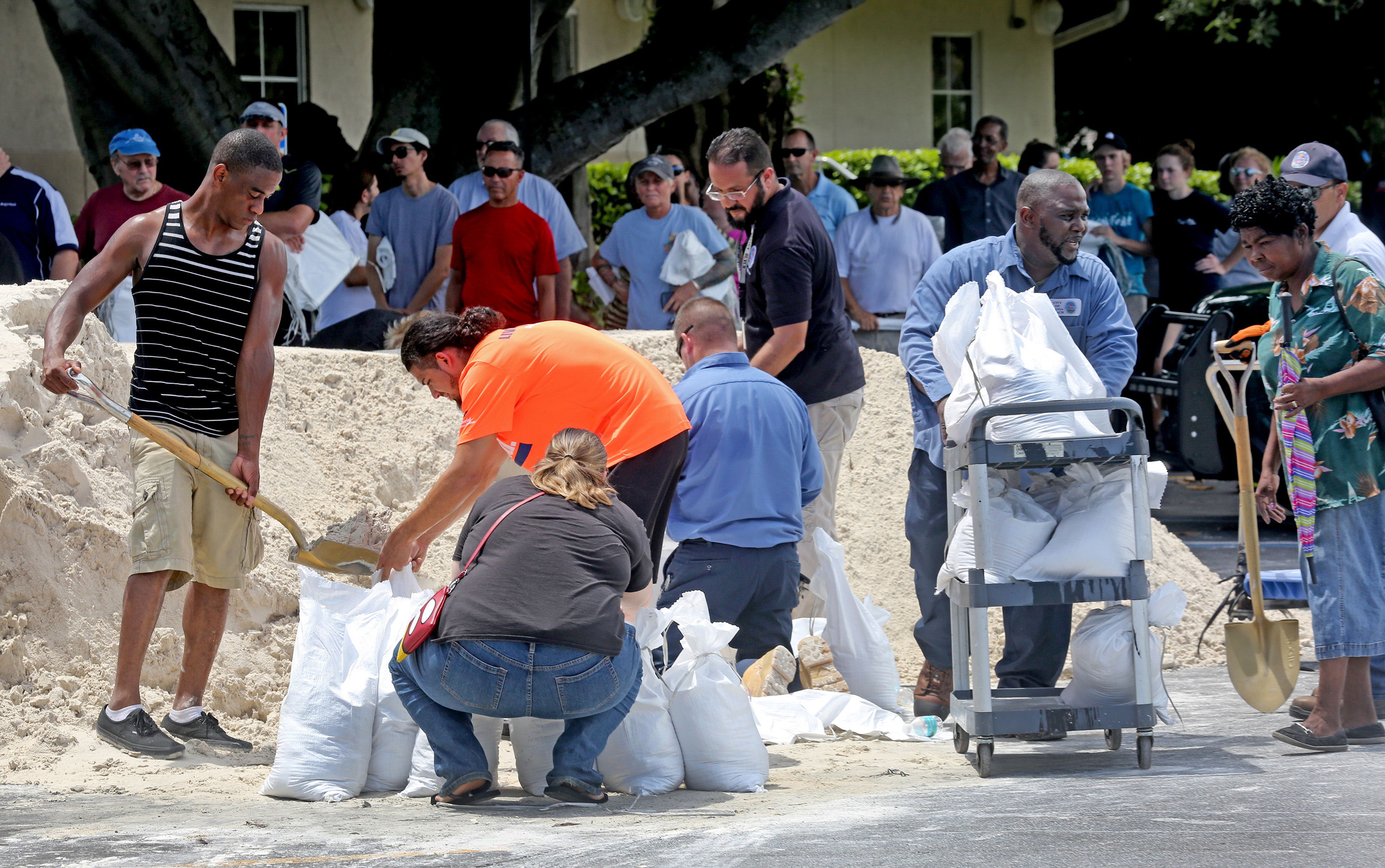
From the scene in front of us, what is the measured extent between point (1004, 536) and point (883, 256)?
5595 mm

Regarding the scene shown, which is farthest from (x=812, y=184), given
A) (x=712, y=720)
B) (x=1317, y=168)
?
(x=712, y=720)

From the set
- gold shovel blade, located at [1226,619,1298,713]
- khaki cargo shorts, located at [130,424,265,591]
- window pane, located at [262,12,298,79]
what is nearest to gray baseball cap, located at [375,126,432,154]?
khaki cargo shorts, located at [130,424,265,591]

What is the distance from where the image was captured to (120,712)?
15.0 ft

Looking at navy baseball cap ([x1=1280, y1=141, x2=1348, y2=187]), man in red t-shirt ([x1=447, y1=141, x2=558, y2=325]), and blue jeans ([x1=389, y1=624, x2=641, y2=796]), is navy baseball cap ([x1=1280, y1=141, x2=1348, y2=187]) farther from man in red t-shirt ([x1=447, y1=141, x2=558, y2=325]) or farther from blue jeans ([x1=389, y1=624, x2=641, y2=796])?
man in red t-shirt ([x1=447, y1=141, x2=558, y2=325])

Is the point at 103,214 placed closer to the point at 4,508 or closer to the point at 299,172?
the point at 299,172

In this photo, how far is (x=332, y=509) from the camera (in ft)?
21.1

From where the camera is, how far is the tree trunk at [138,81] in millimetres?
9773

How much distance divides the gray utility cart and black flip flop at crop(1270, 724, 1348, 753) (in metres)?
0.55

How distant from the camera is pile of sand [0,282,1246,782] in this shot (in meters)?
4.98

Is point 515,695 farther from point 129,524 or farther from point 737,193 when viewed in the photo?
point 737,193

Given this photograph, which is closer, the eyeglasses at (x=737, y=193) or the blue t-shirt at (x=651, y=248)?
the eyeglasses at (x=737, y=193)

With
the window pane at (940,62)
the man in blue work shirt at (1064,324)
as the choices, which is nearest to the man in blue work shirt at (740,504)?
the man in blue work shirt at (1064,324)

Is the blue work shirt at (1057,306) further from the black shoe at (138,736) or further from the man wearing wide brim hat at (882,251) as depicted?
the man wearing wide brim hat at (882,251)

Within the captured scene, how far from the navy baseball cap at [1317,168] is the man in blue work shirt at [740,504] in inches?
82.1
